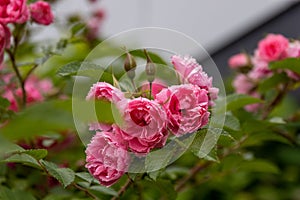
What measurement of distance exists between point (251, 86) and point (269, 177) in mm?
854

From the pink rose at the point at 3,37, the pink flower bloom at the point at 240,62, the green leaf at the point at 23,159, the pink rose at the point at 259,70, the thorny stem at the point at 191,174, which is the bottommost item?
the thorny stem at the point at 191,174

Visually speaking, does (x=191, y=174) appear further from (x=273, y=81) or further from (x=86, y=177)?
(x=86, y=177)

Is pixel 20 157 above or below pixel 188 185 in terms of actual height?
above

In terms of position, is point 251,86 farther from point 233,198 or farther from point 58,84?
point 233,198

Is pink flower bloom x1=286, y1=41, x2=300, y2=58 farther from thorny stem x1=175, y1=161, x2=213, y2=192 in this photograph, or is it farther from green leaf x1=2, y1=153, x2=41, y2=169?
green leaf x1=2, y1=153, x2=41, y2=169

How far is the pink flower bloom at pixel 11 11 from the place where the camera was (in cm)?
67

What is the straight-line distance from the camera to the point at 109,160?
52 cm

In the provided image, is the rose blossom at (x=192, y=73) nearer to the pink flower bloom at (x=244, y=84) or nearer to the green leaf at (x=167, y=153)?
the green leaf at (x=167, y=153)

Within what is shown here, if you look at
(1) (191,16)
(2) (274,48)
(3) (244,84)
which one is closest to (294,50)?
(2) (274,48)

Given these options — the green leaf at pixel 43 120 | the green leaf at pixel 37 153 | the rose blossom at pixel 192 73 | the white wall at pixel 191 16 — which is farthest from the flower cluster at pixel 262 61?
the white wall at pixel 191 16

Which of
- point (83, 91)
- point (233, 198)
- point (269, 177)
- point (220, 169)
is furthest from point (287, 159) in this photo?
point (83, 91)

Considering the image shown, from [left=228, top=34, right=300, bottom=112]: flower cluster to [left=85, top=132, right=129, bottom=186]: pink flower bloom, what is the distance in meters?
0.45

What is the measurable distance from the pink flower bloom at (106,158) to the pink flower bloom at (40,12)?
0.33 meters

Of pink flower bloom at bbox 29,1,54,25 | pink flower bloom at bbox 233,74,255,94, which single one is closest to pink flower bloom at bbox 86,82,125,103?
pink flower bloom at bbox 29,1,54,25
